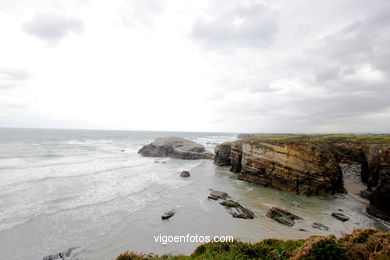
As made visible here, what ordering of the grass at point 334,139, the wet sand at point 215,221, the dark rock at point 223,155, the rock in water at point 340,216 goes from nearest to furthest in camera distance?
the wet sand at point 215,221
the rock in water at point 340,216
the grass at point 334,139
the dark rock at point 223,155

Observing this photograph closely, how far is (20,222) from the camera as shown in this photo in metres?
12.8

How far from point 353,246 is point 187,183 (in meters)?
19.0

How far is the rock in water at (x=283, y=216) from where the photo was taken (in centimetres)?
1266

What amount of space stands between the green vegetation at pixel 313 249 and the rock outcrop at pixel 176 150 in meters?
37.8

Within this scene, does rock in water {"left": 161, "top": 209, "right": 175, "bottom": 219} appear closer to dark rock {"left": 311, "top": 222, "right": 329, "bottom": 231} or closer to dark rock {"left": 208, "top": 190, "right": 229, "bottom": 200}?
dark rock {"left": 208, "top": 190, "right": 229, "bottom": 200}

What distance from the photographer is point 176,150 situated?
154ft

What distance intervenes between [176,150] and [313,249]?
42935 millimetres

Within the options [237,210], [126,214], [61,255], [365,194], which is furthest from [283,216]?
[61,255]

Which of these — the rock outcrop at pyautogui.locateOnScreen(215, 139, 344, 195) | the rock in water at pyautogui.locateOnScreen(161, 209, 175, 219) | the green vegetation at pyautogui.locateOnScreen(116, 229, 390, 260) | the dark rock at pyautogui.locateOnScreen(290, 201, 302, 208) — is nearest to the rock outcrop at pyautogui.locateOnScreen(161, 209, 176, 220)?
the rock in water at pyautogui.locateOnScreen(161, 209, 175, 219)

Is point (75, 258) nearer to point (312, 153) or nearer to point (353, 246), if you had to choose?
point (353, 246)

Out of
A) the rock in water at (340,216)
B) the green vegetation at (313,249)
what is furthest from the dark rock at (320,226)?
the green vegetation at (313,249)

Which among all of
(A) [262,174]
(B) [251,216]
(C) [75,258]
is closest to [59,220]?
(C) [75,258]

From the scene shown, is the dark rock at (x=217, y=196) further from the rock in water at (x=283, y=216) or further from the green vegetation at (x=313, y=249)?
the green vegetation at (x=313, y=249)

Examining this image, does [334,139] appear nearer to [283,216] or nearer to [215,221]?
[283,216]
